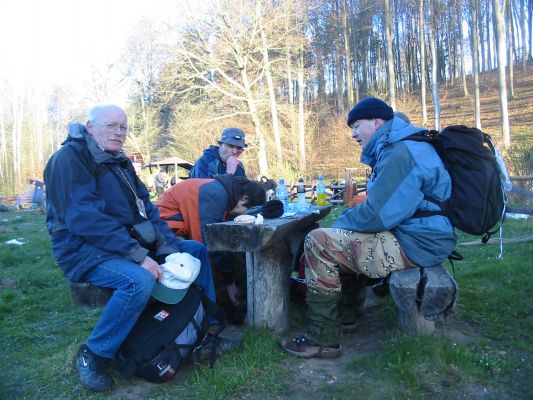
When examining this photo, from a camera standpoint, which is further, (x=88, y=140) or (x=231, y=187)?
(x=231, y=187)

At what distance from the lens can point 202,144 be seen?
2695 centimetres

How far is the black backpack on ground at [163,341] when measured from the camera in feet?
8.70

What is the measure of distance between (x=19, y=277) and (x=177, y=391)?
13.2 ft

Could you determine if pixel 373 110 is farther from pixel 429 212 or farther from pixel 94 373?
pixel 94 373

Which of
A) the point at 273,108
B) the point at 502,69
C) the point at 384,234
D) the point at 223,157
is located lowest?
the point at 384,234

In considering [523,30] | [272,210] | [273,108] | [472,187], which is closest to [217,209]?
[272,210]

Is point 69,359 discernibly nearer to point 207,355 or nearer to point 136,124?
point 207,355

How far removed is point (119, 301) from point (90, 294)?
0.94 ft

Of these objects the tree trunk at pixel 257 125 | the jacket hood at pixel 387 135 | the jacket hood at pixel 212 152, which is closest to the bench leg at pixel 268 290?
the jacket hood at pixel 387 135

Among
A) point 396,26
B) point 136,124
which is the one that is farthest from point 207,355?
point 396,26

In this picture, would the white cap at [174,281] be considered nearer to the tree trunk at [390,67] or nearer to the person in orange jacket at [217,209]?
the person in orange jacket at [217,209]

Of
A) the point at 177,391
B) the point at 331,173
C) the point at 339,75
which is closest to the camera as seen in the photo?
the point at 177,391

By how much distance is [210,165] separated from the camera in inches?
218

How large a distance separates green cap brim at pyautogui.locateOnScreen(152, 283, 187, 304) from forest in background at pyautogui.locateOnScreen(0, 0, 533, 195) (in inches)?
423
